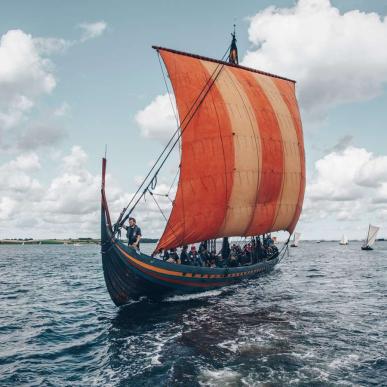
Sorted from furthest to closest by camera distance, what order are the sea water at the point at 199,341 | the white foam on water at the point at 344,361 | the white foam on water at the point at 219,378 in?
the white foam on water at the point at 344,361, the sea water at the point at 199,341, the white foam on water at the point at 219,378

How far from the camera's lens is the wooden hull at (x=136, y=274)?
55.2 feet

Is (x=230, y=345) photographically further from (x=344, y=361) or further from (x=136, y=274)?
(x=136, y=274)

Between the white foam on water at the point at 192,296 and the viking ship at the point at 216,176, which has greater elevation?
the viking ship at the point at 216,176

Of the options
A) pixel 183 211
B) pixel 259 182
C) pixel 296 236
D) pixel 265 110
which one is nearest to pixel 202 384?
pixel 183 211

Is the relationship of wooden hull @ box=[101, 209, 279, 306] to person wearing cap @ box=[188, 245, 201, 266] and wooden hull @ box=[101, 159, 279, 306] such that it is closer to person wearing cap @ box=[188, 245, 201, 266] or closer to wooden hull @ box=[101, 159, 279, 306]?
wooden hull @ box=[101, 159, 279, 306]

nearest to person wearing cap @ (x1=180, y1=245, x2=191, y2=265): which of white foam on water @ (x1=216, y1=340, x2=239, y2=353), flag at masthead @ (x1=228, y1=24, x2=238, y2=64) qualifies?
white foam on water @ (x1=216, y1=340, x2=239, y2=353)

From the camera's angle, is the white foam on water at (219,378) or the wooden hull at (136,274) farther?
the wooden hull at (136,274)

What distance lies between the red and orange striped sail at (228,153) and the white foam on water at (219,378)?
11.2 metres

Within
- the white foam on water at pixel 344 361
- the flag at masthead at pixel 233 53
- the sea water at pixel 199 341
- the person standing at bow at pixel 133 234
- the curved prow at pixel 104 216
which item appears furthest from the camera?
the flag at masthead at pixel 233 53

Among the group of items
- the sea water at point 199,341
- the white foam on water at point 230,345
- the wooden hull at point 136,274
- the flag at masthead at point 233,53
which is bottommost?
the sea water at point 199,341

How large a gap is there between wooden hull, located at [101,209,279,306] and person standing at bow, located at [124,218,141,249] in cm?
67

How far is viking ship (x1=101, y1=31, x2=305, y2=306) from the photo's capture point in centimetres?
1747

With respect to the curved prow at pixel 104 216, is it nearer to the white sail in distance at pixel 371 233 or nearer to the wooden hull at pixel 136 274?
the wooden hull at pixel 136 274

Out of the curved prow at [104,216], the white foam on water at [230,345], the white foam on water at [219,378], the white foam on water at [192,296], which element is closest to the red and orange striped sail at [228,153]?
the white foam on water at [192,296]
